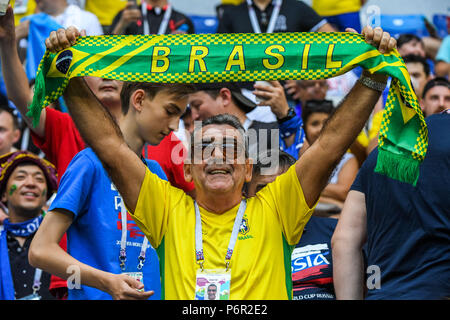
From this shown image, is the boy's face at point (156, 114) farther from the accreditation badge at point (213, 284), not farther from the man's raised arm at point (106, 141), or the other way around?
the accreditation badge at point (213, 284)

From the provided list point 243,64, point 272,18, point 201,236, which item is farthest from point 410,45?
point 201,236

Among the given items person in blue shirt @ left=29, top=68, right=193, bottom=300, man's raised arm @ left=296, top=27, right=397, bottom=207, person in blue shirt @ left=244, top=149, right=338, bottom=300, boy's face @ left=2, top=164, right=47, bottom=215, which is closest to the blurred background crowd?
person in blue shirt @ left=244, top=149, right=338, bottom=300

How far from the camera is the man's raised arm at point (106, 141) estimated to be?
11.9ft

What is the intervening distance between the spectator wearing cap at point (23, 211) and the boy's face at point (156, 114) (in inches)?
74.6

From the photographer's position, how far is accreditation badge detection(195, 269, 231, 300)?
349 centimetres

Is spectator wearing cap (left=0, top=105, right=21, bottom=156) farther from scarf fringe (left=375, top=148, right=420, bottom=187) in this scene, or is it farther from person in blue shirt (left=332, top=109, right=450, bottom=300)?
scarf fringe (left=375, top=148, right=420, bottom=187)

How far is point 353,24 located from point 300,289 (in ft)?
15.9

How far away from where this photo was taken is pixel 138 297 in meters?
3.60

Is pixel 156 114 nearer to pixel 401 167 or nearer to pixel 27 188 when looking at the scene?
pixel 401 167

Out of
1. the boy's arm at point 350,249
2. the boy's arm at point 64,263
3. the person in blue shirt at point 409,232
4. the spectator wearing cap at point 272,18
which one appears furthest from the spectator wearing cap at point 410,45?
the boy's arm at point 64,263

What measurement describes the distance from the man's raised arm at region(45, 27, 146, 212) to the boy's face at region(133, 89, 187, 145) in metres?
0.71
